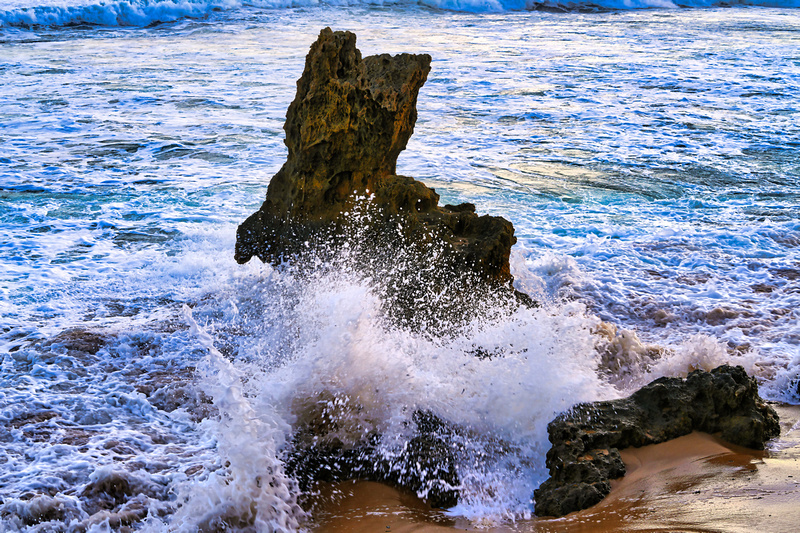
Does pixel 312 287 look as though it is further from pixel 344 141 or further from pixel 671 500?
pixel 671 500

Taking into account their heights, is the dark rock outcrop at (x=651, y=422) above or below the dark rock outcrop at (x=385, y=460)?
above

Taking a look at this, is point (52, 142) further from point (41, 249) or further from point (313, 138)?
point (313, 138)

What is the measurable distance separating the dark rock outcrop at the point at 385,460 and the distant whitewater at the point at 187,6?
23388mm

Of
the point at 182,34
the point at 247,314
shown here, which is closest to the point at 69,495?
the point at 247,314

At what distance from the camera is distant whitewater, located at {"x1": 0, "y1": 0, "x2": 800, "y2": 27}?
21.9 meters

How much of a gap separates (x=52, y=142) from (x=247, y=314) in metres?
6.73

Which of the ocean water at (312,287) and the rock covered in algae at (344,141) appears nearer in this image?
the ocean water at (312,287)

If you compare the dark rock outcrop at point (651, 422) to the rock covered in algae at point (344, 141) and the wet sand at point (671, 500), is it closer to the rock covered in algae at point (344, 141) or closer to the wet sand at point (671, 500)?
the wet sand at point (671, 500)

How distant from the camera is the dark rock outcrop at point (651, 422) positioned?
294cm

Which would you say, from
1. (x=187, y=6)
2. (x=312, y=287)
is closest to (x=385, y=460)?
(x=312, y=287)

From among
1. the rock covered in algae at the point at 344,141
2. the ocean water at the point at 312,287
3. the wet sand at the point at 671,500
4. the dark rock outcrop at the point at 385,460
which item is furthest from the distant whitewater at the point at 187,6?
the wet sand at the point at 671,500

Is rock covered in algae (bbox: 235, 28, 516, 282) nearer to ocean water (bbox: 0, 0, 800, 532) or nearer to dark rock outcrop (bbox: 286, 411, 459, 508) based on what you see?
ocean water (bbox: 0, 0, 800, 532)

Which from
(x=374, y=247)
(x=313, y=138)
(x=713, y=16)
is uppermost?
(x=713, y=16)

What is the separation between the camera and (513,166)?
9.16 m
